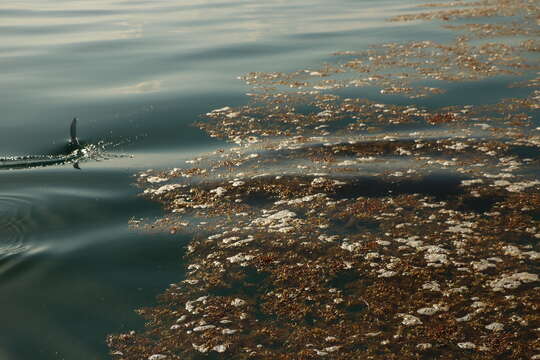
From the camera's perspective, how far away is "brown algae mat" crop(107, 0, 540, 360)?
5.06 m

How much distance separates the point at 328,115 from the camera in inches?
457

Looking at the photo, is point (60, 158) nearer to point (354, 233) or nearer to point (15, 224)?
point (15, 224)

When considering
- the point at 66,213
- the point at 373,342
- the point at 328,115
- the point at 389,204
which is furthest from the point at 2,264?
the point at 328,115

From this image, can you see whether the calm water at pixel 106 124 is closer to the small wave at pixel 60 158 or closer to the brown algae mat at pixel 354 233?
the small wave at pixel 60 158

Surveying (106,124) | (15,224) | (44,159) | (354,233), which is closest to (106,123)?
(106,124)

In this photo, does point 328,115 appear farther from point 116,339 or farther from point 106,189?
point 116,339

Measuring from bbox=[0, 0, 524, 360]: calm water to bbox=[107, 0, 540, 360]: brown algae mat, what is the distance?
54cm

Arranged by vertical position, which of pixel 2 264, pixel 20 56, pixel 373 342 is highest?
pixel 20 56

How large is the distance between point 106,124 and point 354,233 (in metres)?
7.53

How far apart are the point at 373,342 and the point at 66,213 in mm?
5252

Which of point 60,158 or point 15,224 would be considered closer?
point 15,224

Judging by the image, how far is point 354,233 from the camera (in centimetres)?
684

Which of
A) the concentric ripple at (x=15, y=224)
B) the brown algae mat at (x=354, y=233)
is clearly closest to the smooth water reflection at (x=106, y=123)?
the concentric ripple at (x=15, y=224)

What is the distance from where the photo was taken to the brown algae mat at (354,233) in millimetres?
5059
